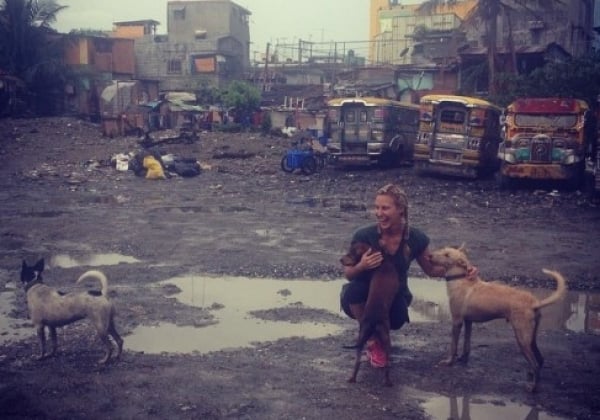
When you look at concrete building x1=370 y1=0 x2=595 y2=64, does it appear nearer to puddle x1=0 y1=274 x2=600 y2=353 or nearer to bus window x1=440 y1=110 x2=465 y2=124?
bus window x1=440 y1=110 x2=465 y2=124

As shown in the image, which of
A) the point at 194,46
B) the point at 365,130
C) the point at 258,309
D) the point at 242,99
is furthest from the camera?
the point at 194,46

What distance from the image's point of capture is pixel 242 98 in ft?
115

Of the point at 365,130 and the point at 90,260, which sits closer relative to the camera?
the point at 90,260

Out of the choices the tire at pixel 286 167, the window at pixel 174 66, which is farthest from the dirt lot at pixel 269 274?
the window at pixel 174 66

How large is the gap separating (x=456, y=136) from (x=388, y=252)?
14.4 m

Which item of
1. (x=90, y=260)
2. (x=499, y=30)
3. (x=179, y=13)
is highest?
(x=179, y=13)

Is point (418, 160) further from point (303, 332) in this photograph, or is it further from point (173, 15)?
point (173, 15)

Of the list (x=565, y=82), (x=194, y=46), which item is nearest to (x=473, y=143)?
(x=565, y=82)

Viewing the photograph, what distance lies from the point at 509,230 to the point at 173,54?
40.7 meters

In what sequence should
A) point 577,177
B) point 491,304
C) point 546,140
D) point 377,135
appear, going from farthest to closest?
point 377,135 < point 577,177 < point 546,140 < point 491,304

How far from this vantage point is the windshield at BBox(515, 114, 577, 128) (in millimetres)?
16109

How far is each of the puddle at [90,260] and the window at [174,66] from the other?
4059 cm

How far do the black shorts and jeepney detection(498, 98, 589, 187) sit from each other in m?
12.4

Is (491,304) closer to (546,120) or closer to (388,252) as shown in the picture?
(388,252)
